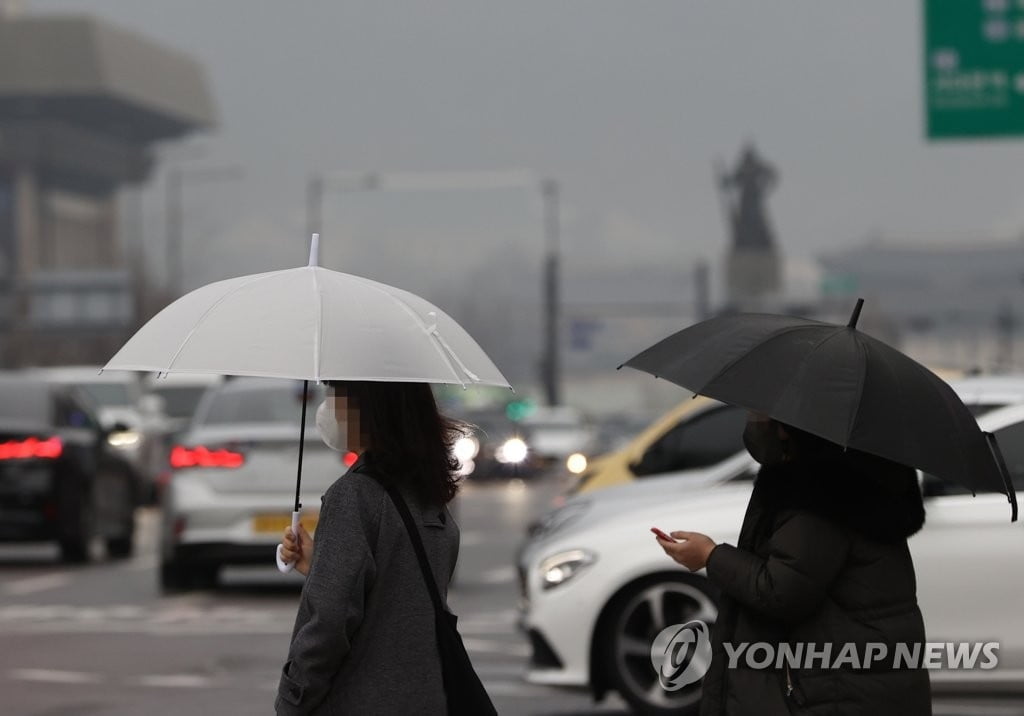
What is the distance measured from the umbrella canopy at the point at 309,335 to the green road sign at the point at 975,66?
23758 mm

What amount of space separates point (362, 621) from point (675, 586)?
5247mm

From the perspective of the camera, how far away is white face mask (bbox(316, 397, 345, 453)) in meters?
4.60

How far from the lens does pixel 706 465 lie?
1302cm

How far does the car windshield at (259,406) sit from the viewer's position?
54.2 feet

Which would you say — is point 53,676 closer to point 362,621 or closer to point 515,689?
point 515,689

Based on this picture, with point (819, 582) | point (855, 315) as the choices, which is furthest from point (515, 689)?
point (819, 582)

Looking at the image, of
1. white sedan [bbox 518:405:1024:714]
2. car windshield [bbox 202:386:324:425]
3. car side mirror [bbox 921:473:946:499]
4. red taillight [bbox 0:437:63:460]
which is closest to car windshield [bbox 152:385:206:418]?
red taillight [bbox 0:437:63:460]

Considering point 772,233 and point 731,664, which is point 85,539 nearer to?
point 731,664

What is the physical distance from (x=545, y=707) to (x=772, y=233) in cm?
8566

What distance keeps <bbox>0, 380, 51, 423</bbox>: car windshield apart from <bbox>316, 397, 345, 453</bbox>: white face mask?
15.1m

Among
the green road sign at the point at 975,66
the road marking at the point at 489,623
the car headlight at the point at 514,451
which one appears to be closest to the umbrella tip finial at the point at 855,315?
the car headlight at the point at 514,451

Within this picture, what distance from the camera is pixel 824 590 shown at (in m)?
4.66

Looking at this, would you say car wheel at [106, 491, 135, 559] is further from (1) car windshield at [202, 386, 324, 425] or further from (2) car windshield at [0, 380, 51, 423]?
(1) car windshield at [202, 386, 324, 425]

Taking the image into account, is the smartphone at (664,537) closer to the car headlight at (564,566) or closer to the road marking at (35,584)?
the car headlight at (564,566)
